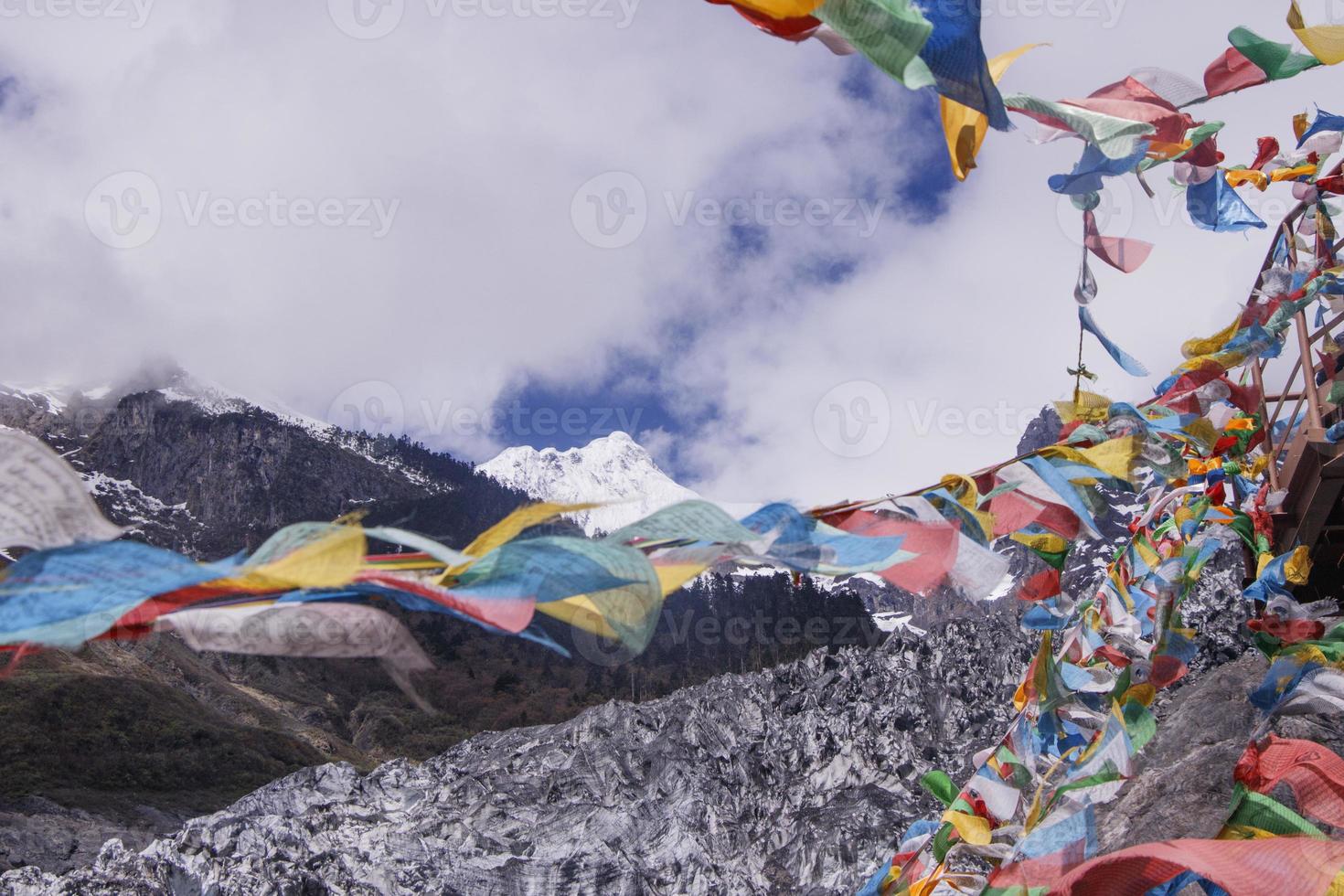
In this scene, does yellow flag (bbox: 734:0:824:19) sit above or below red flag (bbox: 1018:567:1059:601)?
above

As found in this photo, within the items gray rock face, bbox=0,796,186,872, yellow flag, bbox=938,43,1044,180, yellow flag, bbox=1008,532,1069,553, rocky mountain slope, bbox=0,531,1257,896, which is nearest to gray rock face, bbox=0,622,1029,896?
rocky mountain slope, bbox=0,531,1257,896

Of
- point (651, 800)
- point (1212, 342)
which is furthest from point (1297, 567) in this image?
point (651, 800)

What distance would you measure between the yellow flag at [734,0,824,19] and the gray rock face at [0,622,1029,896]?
46932mm

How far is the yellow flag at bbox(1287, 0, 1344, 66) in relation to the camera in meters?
3.69

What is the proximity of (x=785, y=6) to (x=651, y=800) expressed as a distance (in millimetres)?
63937

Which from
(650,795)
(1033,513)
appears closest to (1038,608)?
(1033,513)

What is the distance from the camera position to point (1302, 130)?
16.2 feet

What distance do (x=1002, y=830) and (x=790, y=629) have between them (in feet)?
329

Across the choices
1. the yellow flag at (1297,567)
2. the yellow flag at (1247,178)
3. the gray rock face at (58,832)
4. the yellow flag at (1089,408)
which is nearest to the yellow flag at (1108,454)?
the yellow flag at (1089,408)

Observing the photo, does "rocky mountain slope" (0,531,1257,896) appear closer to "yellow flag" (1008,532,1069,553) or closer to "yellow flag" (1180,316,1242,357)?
"yellow flag" (1180,316,1242,357)

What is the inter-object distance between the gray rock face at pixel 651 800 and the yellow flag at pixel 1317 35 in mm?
47497

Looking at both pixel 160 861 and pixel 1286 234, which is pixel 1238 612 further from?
pixel 160 861

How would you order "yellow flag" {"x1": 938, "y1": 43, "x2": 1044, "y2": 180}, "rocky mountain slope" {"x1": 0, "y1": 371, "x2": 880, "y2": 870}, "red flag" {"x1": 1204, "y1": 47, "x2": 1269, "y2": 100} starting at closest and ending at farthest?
"yellow flag" {"x1": 938, "y1": 43, "x2": 1044, "y2": 180} < "red flag" {"x1": 1204, "y1": 47, "x2": 1269, "y2": 100} < "rocky mountain slope" {"x1": 0, "y1": 371, "x2": 880, "y2": 870}

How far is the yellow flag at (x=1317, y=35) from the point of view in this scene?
3.69 m
